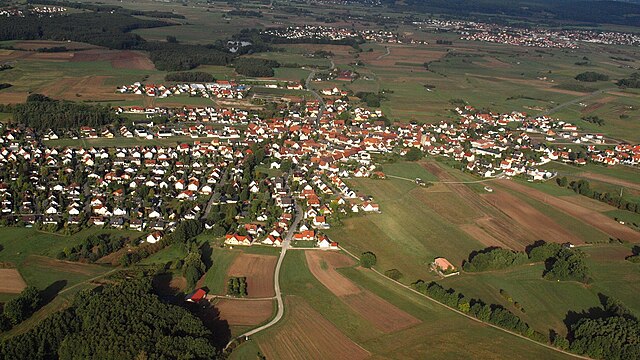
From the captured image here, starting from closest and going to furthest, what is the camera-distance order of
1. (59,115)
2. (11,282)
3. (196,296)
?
(196,296) → (11,282) → (59,115)

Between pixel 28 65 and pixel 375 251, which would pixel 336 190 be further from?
pixel 28 65

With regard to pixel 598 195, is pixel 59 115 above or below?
above

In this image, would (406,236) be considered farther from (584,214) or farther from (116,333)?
Result: (116,333)

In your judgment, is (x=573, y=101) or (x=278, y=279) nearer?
(x=278, y=279)

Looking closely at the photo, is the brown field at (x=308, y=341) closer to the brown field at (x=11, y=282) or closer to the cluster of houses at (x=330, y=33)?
the brown field at (x=11, y=282)

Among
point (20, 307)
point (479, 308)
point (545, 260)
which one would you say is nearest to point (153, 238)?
point (20, 307)

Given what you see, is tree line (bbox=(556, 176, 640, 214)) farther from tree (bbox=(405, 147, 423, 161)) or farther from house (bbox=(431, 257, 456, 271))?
house (bbox=(431, 257, 456, 271))
